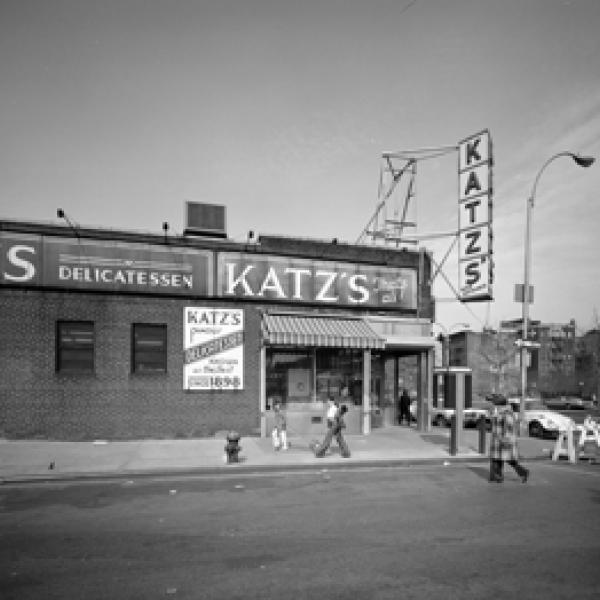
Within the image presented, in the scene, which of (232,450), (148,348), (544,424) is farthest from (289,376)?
(544,424)

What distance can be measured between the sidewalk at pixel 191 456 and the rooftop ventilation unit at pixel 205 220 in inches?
276

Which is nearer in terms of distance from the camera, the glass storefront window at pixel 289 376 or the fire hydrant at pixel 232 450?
the fire hydrant at pixel 232 450

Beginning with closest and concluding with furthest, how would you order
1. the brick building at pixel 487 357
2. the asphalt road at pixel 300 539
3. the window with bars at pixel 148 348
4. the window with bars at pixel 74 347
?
the asphalt road at pixel 300 539
the window with bars at pixel 74 347
the window with bars at pixel 148 348
the brick building at pixel 487 357

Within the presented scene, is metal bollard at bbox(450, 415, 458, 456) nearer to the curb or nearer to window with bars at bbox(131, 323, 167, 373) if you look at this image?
the curb

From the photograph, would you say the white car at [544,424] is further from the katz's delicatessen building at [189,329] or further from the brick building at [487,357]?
the brick building at [487,357]

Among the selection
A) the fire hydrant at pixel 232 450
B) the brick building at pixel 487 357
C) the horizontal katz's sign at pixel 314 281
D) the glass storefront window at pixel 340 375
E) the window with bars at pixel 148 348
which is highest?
the horizontal katz's sign at pixel 314 281

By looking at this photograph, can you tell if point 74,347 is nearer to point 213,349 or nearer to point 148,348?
point 148,348

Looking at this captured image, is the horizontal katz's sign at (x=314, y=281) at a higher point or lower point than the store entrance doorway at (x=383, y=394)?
higher

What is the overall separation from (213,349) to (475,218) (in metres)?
10.3

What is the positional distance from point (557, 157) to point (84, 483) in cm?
1802

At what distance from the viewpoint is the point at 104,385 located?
14.9 metres

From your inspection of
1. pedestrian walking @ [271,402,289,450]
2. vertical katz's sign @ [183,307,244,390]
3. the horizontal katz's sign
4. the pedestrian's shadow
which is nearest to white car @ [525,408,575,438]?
the horizontal katz's sign

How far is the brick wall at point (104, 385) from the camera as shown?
14.3 m

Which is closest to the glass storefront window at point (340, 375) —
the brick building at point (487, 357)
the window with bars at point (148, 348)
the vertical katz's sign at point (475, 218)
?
the vertical katz's sign at point (475, 218)
